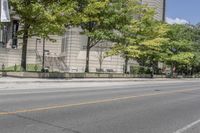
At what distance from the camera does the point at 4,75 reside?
33.5 metres

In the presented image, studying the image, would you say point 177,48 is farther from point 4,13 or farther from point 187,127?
point 187,127

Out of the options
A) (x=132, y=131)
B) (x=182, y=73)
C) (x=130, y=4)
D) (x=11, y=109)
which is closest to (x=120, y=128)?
(x=132, y=131)

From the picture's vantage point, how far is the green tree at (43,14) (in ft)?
107

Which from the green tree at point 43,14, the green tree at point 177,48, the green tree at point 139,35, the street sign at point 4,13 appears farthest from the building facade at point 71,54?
the street sign at point 4,13

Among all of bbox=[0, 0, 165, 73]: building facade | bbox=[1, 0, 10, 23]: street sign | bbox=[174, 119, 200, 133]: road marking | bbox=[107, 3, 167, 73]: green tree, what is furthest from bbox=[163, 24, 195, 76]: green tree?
bbox=[174, 119, 200, 133]: road marking

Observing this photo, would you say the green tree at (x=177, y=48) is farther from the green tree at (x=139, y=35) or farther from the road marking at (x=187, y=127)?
the road marking at (x=187, y=127)

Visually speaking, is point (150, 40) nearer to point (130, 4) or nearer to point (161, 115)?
point (130, 4)

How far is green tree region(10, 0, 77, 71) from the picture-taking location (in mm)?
32531

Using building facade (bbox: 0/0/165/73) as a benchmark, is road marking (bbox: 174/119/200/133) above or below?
below

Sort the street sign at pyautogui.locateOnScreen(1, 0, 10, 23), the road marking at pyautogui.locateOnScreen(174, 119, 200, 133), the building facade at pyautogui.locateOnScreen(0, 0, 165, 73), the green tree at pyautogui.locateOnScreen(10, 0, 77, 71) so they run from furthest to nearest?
A: the building facade at pyautogui.locateOnScreen(0, 0, 165, 73) → the green tree at pyautogui.locateOnScreen(10, 0, 77, 71) → the street sign at pyautogui.locateOnScreen(1, 0, 10, 23) → the road marking at pyautogui.locateOnScreen(174, 119, 200, 133)

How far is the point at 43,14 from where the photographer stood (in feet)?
107

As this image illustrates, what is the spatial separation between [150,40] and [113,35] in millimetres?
7216

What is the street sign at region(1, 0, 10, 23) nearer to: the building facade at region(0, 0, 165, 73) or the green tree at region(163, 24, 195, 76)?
the building facade at region(0, 0, 165, 73)

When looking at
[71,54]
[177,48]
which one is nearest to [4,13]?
[177,48]
